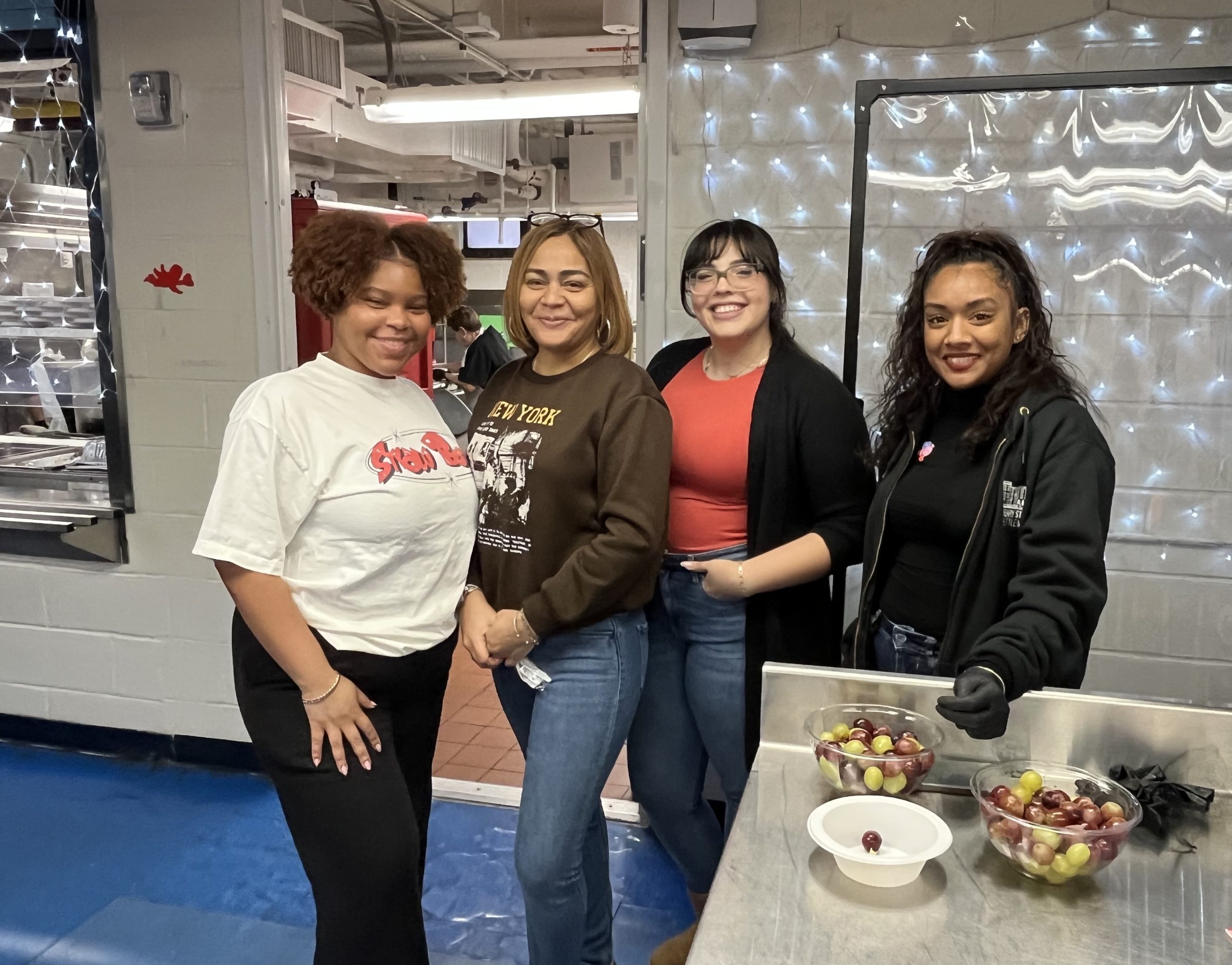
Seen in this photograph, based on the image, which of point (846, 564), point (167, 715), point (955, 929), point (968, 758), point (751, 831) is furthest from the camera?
point (167, 715)

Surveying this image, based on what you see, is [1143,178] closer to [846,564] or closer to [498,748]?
[846,564]

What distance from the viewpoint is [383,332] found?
156cm

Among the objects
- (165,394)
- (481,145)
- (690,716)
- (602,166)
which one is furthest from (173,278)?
(602,166)

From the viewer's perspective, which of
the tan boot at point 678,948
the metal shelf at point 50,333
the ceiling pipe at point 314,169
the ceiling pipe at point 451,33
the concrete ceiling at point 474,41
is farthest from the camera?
the ceiling pipe at point 314,169

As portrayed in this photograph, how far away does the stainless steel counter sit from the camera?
3.15 ft

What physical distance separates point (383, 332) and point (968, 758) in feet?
3.58

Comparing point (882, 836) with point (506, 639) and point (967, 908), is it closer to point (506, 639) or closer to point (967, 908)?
point (967, 908)

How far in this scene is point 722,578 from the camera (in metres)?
1.63

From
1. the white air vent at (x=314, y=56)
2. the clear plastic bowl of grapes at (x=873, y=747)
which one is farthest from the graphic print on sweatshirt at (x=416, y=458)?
the white air vent at (x=314, y=56)

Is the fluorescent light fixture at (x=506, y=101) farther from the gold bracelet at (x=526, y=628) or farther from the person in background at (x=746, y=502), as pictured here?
the gold bracelet at (x=526, y=628)

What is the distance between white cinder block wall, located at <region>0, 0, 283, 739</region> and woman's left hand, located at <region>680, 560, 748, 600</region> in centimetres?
166

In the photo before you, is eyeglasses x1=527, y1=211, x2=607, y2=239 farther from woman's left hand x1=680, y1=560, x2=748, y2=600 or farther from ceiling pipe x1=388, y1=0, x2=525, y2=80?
ceiling pipe x1=388, y1=0, x2=525, y2=80

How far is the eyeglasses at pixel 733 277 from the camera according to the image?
1.68 m

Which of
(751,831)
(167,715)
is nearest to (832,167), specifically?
(751,831)
